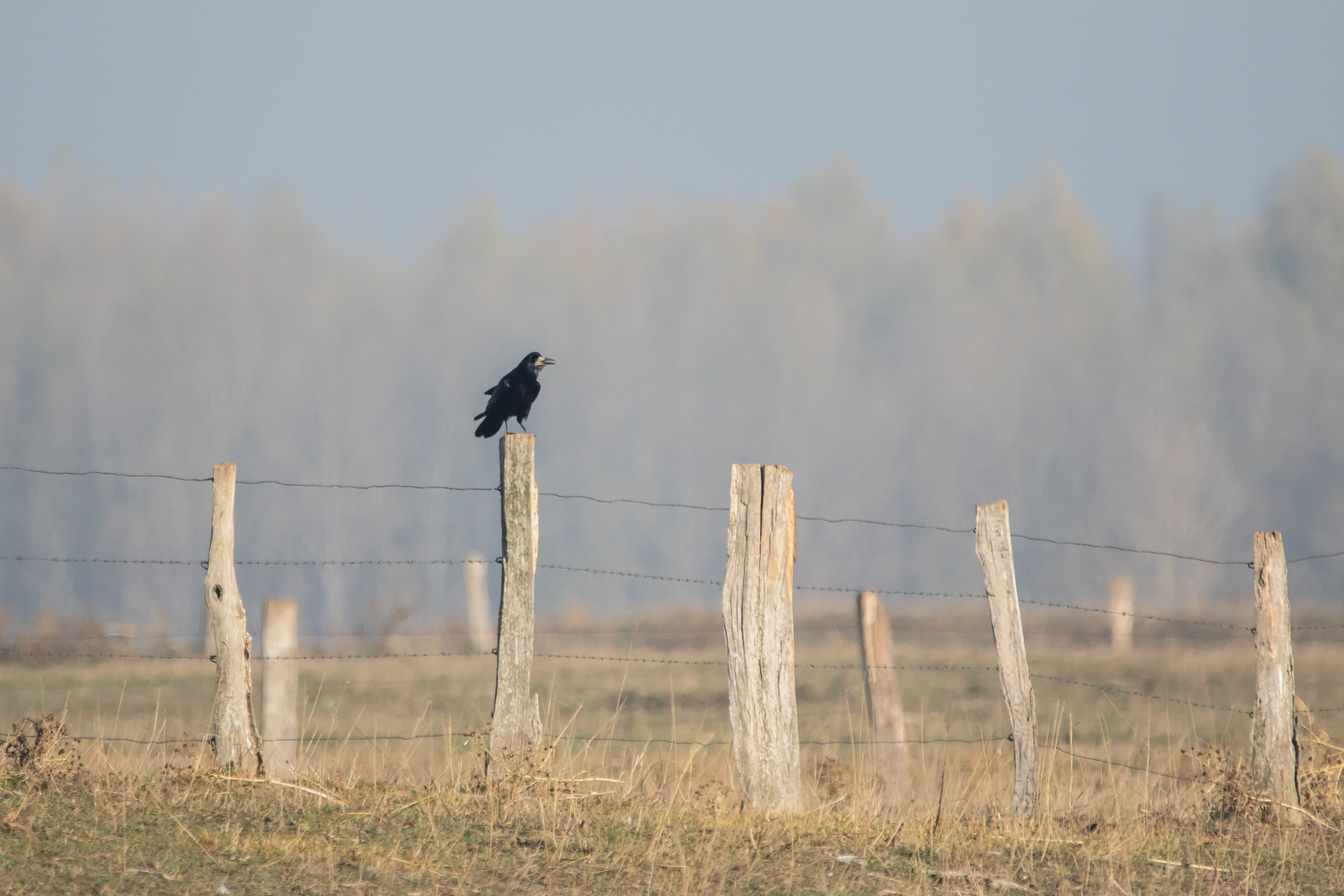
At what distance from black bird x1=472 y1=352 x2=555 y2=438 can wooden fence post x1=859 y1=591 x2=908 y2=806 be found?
2841 millimetres

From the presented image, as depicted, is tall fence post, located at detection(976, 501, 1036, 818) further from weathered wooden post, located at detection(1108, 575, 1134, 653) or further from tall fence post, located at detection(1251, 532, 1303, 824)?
weathered wooden post, located at detection(1108, 575, 1134, 653)

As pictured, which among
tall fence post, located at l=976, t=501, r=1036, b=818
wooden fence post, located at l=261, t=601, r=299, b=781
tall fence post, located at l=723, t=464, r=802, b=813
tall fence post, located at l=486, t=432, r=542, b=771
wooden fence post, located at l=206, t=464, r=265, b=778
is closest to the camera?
wooden fence post, located at l=206, t=464, r=265, b=778

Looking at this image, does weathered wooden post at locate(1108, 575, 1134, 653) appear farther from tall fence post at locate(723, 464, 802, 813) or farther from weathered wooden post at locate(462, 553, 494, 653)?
tall fence post at locate(723, 464, 802, 813)

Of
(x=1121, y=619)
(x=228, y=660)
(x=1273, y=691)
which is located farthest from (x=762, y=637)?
(x=1121, y=619)

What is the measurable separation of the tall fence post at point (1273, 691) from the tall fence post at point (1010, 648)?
1391mm

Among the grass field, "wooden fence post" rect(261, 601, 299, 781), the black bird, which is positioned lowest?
the grass field

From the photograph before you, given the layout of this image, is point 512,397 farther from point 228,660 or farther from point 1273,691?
point 1273,691

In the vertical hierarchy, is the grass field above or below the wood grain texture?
below

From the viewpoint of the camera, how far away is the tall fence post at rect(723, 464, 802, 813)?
6094 mm

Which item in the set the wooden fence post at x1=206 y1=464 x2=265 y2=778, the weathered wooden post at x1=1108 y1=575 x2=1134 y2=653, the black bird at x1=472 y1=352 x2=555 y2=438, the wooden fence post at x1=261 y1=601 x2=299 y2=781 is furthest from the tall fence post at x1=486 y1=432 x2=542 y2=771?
the weathered wooden post at x1=1108 y1=575 x2=1134 y2=653

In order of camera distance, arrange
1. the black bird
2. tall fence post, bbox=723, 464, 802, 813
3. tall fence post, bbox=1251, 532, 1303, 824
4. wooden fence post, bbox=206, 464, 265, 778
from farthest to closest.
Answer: the black bird < tall fence post, bbox=1251, 532, 1303, 824 < tall fence post, bbox=723, 464, 802, 813 < wooden fence post, bbox=206, 464, 265, 778

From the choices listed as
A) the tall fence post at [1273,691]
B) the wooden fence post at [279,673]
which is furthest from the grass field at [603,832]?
the wooden fence post at [279,673]

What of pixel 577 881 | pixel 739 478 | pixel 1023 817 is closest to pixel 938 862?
pixel 1023 817

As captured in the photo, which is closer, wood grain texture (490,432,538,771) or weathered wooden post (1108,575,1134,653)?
wood grain texture (490,432,538,771)
